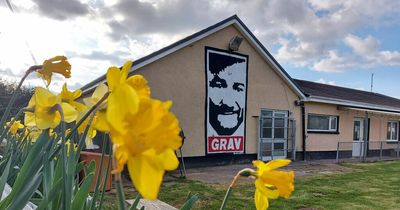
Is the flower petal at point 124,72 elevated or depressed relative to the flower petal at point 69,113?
elevated

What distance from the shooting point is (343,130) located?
1634 centimetres

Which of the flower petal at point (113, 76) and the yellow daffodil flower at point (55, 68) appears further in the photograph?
the yellow daffodil flower at point (55, 68)

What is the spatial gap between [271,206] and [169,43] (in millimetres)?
6421

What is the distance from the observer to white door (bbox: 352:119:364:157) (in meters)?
17.1

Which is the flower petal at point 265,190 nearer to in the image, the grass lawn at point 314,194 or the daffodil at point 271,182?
the daffodil at point 271,182

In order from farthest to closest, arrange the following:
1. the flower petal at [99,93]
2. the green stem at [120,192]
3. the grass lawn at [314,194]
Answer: the grass lawn at [314,194]
the flower petal at [99,93]
the green stem at [120,192]

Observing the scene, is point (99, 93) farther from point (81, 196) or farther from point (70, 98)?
point (81, 196)

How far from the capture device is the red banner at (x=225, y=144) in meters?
11.6

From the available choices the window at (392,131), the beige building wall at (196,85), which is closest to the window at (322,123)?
the beige building wall at (196,85)

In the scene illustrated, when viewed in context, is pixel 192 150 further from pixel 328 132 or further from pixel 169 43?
pixel 328 132

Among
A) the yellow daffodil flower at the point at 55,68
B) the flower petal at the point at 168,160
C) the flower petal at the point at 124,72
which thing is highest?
the yellow daffodil flower at the point at 55,68

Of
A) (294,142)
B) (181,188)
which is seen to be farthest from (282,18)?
(181,188)

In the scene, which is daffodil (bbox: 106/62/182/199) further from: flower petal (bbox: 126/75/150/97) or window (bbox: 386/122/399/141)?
window (bbox: 386/122/399/141)

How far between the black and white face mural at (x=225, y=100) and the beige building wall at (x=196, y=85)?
0.80 feet
